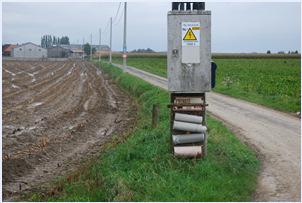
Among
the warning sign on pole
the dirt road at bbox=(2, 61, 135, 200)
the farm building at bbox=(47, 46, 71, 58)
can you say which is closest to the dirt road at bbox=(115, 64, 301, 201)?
the warning sign on pole

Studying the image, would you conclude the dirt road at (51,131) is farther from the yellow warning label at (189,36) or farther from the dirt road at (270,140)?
the yellow warning label at (189,36)

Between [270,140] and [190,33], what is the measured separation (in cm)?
434

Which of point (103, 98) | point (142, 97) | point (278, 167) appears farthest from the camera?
point (103, 98)

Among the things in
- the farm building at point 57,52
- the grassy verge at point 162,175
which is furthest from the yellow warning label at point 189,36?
the farm building at point 57,52

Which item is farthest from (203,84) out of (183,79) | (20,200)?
(20,200)

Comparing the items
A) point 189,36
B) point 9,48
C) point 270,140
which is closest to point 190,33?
point 189,36

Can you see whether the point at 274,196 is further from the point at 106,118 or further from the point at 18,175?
the point at 106,118

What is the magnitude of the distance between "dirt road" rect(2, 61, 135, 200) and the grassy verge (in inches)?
38.4

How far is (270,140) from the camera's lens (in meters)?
12.4

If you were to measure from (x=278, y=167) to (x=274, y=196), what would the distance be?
75.0 inches

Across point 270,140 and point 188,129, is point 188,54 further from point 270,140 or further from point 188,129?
point 270,140

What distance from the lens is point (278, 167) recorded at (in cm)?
970

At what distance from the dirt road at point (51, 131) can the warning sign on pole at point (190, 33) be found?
3.91 metres

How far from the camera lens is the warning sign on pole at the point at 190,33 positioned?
9.29 meters
